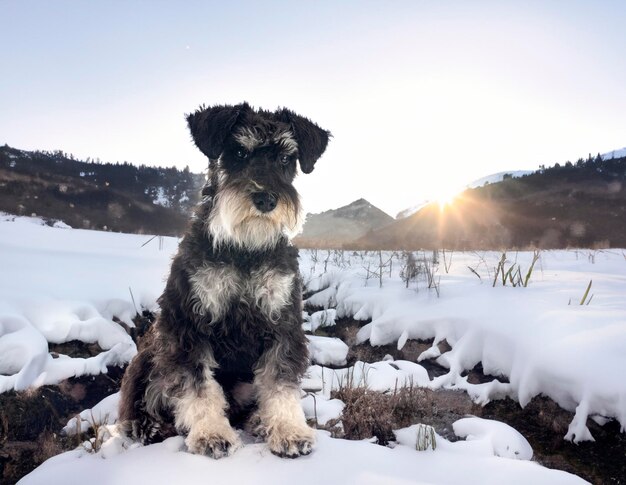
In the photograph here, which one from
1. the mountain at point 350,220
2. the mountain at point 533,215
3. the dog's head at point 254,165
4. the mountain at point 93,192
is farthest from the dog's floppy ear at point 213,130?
the mountain at point 350,220

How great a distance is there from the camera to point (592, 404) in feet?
13.0

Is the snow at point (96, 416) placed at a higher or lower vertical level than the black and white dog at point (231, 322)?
lower

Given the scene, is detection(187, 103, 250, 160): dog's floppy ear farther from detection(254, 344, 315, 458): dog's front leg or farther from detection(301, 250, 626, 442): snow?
detection(301, 250, 626, 442): snow

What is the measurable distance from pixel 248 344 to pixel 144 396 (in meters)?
1.07

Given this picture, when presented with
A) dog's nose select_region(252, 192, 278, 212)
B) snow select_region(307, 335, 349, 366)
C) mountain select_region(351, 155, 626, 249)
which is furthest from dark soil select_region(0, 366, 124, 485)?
mountain select_region(351, 155, 626, 249)

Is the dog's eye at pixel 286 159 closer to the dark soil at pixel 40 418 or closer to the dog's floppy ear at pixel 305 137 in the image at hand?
the dog's floppy ear at pixel 305 137

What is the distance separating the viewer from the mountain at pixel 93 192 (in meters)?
18.0

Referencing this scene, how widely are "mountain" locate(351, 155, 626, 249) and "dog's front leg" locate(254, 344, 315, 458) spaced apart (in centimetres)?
1847

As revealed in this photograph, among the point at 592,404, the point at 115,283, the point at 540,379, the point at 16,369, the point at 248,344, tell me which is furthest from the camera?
the point at 115,283

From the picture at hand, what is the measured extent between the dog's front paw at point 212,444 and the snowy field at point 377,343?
80 millimetres

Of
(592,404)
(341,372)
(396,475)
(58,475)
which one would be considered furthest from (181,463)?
(592,404)

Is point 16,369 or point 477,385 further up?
point 16,369

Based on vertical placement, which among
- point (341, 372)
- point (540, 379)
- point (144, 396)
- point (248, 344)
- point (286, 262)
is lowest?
point (341, 372)

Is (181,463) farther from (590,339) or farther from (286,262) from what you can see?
(590,339)
